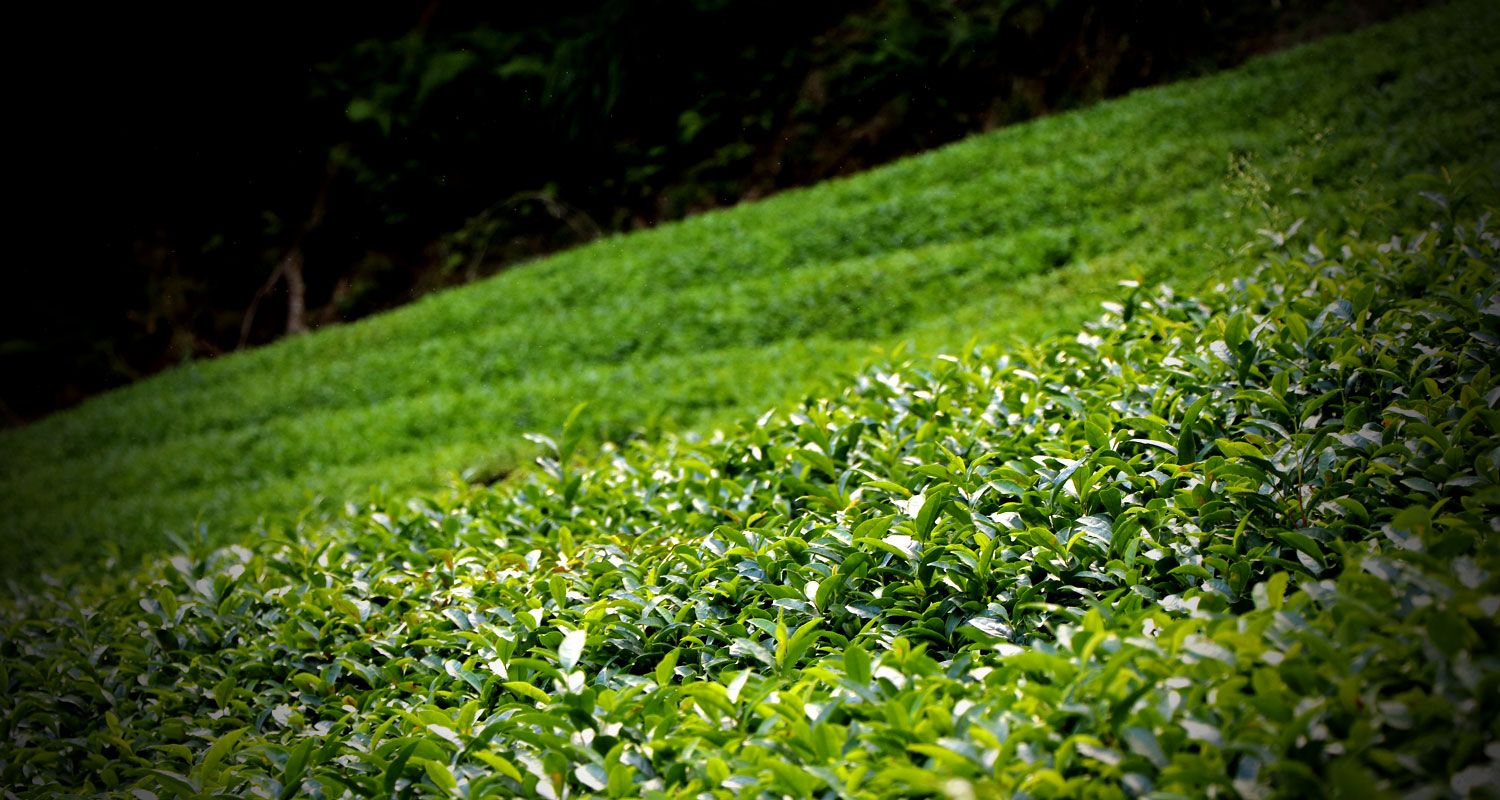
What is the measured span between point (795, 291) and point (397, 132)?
9593 millimetres

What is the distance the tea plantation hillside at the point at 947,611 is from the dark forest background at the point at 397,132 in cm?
802

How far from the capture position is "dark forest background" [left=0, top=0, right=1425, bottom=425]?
34.6 feet

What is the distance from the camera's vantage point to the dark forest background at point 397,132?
10531mm

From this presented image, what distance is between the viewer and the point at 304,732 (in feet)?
6.12

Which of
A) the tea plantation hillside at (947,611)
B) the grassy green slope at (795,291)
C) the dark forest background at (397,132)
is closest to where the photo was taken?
the tea plantation hillside at (947,611)

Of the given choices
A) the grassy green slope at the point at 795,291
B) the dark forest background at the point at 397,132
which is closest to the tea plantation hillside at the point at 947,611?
the grassy green slope at the point at 795,291

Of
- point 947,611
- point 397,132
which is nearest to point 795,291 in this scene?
point 947,611

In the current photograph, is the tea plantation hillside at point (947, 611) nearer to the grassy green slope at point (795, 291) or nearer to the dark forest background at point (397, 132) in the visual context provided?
the grassy green slope at point (795, 291)

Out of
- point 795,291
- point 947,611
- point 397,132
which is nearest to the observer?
point 947,611

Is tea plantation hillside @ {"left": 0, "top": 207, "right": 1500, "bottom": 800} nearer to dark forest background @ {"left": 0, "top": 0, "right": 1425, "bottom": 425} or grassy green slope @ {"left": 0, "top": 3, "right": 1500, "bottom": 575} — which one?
grassy green slope @ {"left": 0, "top": 3, "right": 1500, "bottom": 575}

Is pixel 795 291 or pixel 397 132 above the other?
pixel 397 132

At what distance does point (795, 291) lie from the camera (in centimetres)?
679

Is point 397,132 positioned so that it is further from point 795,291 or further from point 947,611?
point 947,611

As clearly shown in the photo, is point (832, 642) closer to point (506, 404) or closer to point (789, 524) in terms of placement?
point (789, 524)
